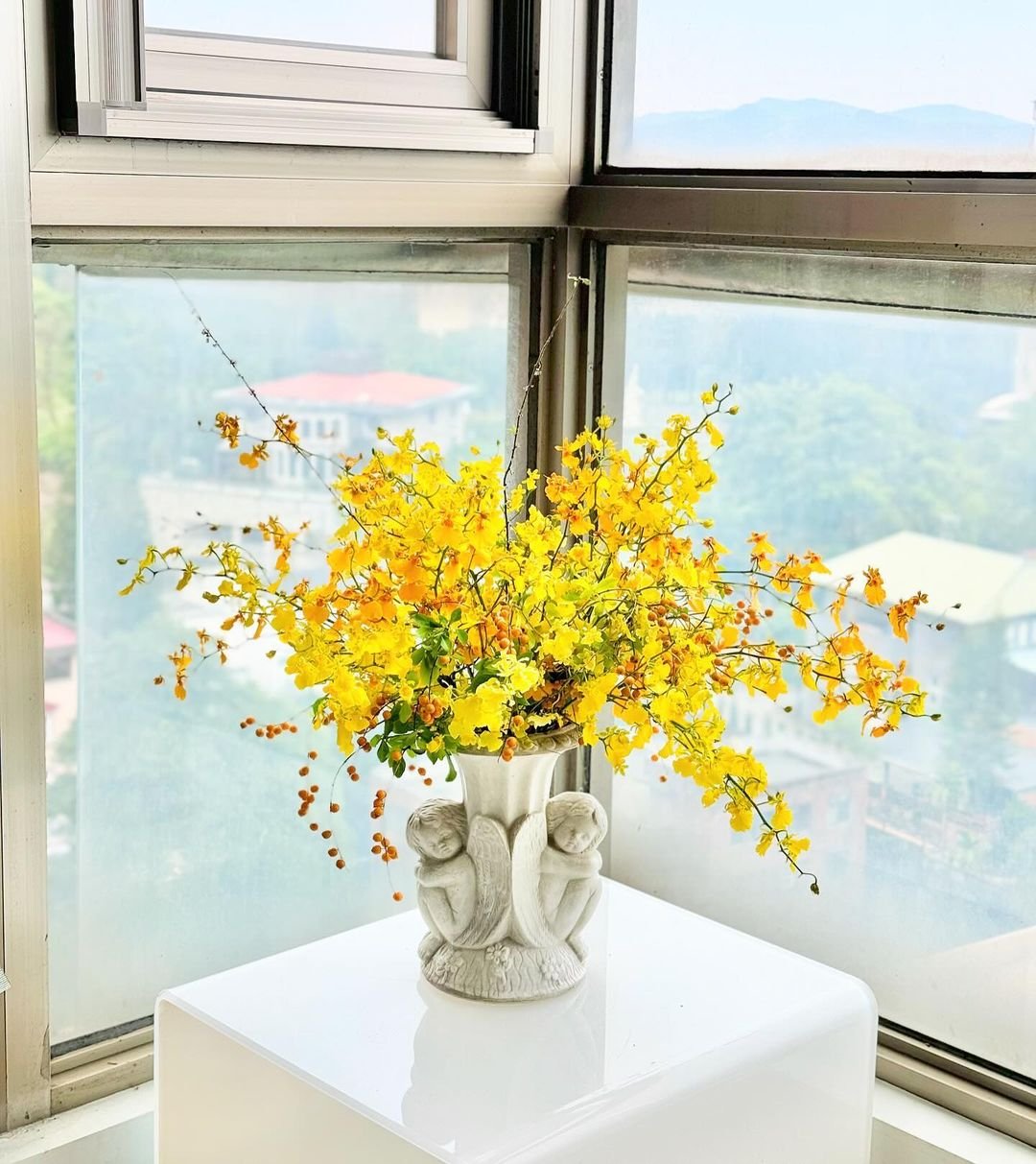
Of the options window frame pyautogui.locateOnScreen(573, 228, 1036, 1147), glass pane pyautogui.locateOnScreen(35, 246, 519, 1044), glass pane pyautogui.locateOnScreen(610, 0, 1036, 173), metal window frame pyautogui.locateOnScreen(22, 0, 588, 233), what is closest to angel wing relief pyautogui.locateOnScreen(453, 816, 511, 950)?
glass pane pyautogui.locateOnScreen(35, 246, 519, 1044)

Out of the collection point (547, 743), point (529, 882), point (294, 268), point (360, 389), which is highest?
point (294, 268)

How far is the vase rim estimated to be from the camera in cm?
124

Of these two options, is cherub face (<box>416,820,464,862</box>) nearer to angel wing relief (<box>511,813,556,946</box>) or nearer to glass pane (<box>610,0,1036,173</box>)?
angel wing relief (<box>511,813,556,946</box>)

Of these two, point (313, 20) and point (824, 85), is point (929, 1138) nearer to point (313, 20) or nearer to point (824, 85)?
point (824, 85)

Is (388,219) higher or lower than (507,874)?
higher

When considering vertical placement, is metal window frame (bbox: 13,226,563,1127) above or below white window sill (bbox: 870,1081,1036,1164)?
above

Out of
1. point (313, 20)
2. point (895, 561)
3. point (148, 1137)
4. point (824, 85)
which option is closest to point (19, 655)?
point (148, 1137)

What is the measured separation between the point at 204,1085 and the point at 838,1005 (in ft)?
1.83

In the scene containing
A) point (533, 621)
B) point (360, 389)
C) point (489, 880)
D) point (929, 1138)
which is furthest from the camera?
point (360, 389)

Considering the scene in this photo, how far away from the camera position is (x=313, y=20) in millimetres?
1465

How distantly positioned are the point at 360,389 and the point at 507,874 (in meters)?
0.57

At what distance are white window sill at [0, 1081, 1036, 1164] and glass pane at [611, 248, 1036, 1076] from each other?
8 centimetres

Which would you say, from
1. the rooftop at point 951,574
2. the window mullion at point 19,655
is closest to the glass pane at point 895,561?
the rooftop at point 951,574

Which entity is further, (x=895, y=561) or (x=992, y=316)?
(x=895, y=561)
